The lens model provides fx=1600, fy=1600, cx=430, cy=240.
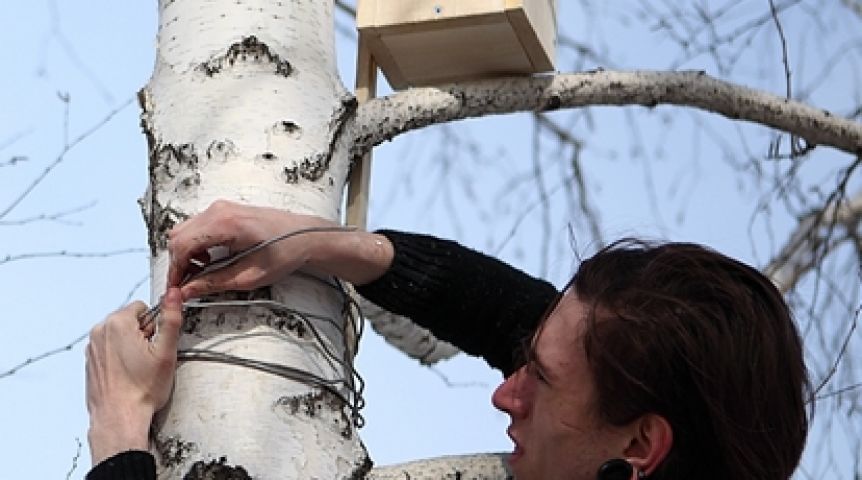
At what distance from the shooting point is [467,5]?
8.04 feet

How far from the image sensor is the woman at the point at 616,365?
1554mm

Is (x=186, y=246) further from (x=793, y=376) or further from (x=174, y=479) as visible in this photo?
(x=793, y=376)

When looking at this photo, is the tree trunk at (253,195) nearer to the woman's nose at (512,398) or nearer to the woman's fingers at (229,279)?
the woman's fingers at (229,279)

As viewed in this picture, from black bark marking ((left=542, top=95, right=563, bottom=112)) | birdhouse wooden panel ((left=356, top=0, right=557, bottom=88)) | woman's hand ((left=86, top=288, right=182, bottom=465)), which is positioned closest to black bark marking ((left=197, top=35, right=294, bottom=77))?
woman's hand ((left=86, top=288, right=182, bottom=465))

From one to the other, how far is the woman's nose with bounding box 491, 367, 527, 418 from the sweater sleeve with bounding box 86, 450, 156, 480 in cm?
37

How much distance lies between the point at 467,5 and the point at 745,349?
1.02 metres

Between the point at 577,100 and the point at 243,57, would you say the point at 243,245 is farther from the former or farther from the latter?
the point at 577,100

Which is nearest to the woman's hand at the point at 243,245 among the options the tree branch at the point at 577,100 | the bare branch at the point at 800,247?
the tree branch at the point at 577,100

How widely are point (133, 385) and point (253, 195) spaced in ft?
0.87

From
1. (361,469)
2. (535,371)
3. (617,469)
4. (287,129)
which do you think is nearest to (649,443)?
(617,469)

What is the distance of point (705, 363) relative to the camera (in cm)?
154

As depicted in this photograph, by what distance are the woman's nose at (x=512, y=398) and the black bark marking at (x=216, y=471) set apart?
0.92 ft

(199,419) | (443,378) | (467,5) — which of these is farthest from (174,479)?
(443,378)

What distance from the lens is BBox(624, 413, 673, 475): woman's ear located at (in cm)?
155
